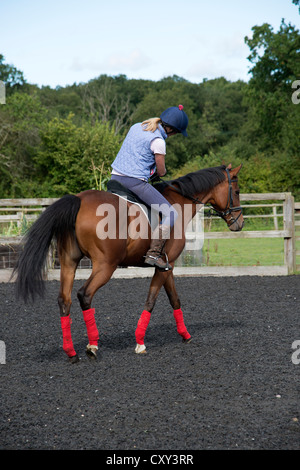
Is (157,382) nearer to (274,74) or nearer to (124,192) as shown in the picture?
(124,192)

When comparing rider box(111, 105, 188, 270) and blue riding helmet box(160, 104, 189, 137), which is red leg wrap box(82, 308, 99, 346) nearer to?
rider box(111, 105, 188, 270)

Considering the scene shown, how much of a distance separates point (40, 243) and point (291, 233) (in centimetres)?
697

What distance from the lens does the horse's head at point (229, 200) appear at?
20.1 feet

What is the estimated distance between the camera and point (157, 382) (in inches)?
172

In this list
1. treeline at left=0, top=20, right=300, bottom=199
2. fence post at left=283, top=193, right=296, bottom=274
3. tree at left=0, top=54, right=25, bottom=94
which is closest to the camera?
fence post at left=283, top=193, right=296, bottom=274

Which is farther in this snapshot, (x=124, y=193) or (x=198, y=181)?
(x=198, y=181)

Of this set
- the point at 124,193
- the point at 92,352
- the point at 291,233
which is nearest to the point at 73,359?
the point at 92,352

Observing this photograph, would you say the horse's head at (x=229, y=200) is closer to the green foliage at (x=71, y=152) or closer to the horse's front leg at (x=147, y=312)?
the horse's front leg at (x=147, y=312)

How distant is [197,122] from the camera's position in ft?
196

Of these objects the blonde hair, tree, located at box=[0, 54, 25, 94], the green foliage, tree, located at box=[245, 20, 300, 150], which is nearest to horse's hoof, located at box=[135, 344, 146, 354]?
the blonde hair

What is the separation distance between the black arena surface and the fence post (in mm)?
3118

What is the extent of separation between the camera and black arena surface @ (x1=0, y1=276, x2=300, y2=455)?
10.6ft
